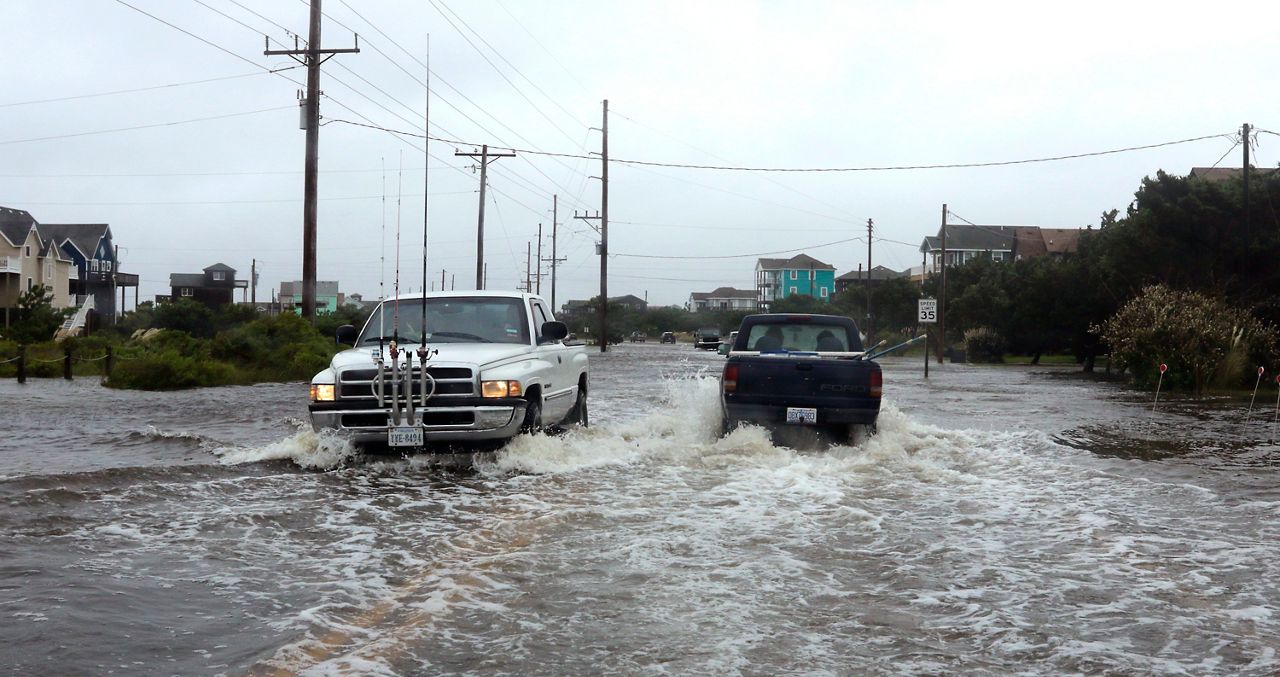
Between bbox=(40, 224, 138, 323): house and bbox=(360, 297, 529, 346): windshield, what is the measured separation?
67892 millimetres

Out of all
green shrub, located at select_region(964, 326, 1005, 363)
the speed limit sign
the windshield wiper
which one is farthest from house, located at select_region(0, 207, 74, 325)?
the windshield wiper

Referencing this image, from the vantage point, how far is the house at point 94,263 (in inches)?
2923

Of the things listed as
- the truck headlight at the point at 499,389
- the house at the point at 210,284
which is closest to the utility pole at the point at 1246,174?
the truck headlight at the point at 499,389

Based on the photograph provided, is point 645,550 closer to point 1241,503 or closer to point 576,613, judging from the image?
point 576,613

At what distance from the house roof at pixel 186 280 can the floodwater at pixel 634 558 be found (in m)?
94.1

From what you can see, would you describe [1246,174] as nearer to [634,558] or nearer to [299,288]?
[634,558]

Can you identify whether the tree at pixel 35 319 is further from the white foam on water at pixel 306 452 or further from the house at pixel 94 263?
the white foam on water at pixel 306 452

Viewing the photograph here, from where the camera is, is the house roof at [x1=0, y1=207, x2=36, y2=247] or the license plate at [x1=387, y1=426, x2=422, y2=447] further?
the house roof at [x1=0, y1=207, x2=36, y2=247]

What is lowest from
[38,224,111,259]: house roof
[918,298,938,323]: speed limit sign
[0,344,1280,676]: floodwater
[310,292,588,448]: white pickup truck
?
[0,344,1280,676]: floodwater

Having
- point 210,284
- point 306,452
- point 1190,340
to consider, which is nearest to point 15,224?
point 210,284

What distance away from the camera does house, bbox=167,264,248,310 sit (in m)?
96.3

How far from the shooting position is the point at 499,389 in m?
10.5

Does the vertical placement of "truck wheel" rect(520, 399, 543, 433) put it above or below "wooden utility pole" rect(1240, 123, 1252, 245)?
below

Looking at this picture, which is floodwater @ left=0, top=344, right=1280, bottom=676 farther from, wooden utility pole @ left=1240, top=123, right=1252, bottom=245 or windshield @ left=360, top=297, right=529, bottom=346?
wooden utility pole @ left=1240, top=123, right=1252, bottom=245
